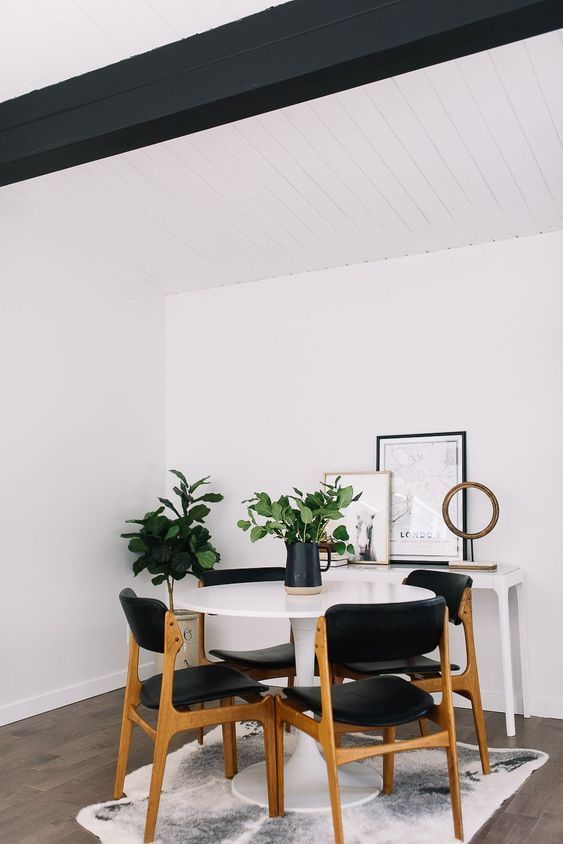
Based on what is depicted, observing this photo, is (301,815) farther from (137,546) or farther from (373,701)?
(137,546)

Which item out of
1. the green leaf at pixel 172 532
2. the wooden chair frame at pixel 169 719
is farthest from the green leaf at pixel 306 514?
the green leaf at pixel 172 532

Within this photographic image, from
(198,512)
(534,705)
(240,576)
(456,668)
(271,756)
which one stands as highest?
(198,512)

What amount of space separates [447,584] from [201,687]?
1.34 metres

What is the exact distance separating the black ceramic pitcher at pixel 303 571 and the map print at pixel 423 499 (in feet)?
5.42

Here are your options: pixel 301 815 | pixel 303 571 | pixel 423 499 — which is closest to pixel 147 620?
pixel 303 571

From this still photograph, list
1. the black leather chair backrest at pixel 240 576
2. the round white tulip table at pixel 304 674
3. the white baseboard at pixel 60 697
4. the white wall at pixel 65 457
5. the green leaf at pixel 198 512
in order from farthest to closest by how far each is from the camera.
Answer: the green leaf at pixel 198 512
the white wall at pixel 65 457
the white baseboard at pixel 60 697
the black leather chair backrest at pixel 240 576
the round white tulip table at pixel 304 674

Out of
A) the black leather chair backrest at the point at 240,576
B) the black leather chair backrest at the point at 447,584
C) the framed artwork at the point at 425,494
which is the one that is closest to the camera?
the black leather chair backrest at the point at 447,584

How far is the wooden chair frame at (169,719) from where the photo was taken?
8.50 ft

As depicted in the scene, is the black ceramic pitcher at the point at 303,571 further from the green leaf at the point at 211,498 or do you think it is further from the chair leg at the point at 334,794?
the green leaf at the point at 211,498

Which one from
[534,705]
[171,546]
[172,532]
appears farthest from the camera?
[171,546]

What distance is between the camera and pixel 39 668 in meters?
4.39

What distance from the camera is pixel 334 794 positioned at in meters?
2.42

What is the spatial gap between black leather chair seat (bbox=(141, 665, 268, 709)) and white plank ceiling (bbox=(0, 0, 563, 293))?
2.45m

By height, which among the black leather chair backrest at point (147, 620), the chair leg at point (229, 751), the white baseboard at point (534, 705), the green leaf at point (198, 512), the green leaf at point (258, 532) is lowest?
the white baseboard at point (534, 705)
